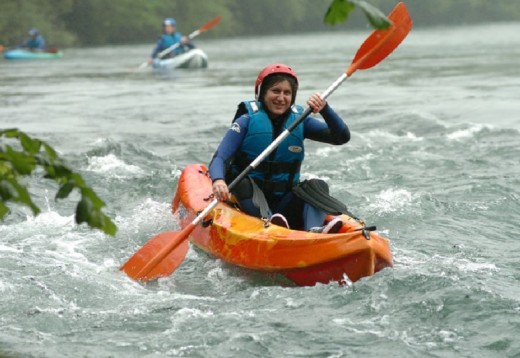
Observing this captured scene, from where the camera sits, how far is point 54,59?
29.8m

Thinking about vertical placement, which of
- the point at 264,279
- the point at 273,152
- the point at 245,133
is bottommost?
the point at 264,279

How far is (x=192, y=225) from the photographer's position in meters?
6.15

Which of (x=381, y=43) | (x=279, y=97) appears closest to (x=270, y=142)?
(x=279, y=97)

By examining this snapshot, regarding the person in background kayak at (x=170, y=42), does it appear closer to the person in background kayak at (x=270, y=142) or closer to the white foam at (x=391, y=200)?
the white foam at (x=391, y=200)

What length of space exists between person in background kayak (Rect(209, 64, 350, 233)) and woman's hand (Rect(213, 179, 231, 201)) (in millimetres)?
116

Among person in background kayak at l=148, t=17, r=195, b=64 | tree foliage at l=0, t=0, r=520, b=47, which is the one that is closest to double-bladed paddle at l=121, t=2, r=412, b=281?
person in background kayak at l=148, t=17, r=195, b=64

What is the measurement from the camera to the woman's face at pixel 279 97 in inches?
242

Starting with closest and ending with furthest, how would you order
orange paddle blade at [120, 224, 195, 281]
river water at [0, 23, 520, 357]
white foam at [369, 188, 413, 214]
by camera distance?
river water at [0, 23, 520, 357], orange paddle blade at [120, 224, 195, 281], white foam at [369, 188, 413, 214]

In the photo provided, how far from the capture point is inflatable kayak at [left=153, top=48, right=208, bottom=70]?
966 inches

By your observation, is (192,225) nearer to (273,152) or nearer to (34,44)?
(273,152)

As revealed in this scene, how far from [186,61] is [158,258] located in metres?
19.0

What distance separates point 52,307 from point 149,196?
3471 mm

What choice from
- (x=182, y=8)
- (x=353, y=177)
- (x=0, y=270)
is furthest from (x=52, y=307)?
(x=182, y=8)

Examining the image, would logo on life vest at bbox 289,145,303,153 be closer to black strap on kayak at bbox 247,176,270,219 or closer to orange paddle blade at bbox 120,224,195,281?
black strap on kayak at bbox 247,176,270,219
